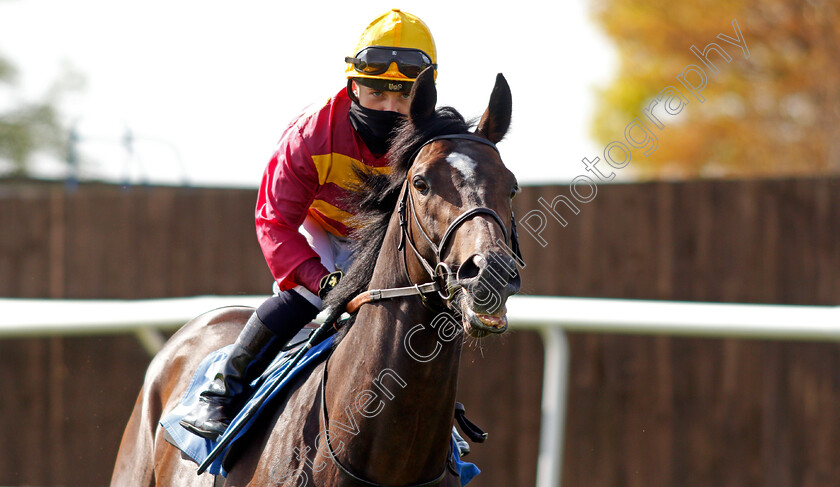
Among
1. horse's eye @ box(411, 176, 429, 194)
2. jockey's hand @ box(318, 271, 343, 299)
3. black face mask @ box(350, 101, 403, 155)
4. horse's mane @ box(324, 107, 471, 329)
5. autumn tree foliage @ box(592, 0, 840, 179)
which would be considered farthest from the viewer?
autumn tree foliage @ box(592, 0, 840, 179)

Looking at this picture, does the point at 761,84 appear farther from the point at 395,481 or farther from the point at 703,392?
the point at 395,481

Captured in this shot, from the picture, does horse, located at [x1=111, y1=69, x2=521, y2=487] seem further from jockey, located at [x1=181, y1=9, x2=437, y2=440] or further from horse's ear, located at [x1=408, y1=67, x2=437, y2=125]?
jockey, located at [x1=181, y1=9, x2=437, y2=440]

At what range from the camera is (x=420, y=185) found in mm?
2426

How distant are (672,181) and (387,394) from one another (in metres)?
5.49

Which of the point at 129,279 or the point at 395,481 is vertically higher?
the point at 129,279

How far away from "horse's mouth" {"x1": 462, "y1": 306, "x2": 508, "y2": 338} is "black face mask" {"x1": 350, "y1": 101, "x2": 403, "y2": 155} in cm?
105

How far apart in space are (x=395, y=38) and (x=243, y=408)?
1.39 metres

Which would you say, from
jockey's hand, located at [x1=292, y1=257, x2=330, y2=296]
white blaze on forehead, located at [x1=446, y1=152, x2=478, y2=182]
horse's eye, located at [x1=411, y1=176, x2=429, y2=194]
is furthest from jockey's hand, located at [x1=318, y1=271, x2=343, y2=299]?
white blaze on forehead, located at [x1=446, y1=152, x2=478, y2=182]

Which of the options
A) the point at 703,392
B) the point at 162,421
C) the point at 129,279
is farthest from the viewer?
the point at 129,279

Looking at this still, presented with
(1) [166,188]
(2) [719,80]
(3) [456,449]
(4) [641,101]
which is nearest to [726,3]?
(2) [719,80]

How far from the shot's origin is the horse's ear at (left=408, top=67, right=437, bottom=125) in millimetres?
2508

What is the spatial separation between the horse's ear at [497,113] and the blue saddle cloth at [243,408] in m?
0.90

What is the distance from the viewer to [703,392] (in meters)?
6.16

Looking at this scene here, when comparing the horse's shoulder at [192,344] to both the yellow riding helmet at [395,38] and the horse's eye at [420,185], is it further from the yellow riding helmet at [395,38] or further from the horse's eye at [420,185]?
the horse's eye at [420,185]
